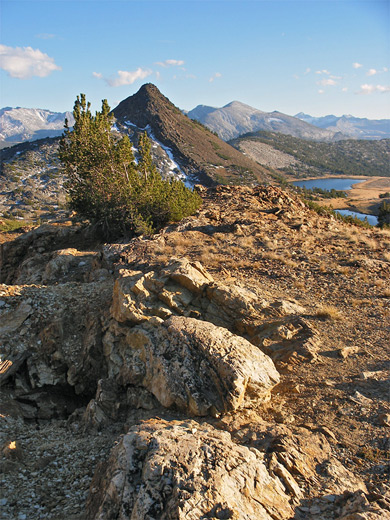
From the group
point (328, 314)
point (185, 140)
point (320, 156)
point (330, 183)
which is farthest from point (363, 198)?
point (320, 156)

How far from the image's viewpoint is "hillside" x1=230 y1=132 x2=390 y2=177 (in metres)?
138

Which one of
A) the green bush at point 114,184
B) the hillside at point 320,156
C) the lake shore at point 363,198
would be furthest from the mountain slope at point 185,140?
the green bush at point 114,184

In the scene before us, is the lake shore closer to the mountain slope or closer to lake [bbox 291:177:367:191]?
lake [bbox 291:177:367:191]

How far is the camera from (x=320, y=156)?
530 ft

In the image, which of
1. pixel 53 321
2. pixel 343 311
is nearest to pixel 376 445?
pixel 343 311

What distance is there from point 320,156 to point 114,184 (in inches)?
6358

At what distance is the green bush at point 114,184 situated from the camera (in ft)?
62.7

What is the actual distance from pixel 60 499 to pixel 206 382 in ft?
10.5

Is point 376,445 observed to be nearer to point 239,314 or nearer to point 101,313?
point 239,314

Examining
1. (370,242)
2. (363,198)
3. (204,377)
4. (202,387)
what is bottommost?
(363,198)

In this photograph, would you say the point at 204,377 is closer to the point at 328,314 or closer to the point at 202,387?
the point at 202,387

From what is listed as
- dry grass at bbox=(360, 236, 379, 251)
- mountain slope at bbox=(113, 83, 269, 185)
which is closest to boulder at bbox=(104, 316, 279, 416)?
dry grass at bbox=(360, 236, 379, 251)

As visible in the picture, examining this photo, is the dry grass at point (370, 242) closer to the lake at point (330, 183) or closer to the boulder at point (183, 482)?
the boulder at point (183, 482)

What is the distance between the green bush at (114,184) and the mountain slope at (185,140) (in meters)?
50.5
